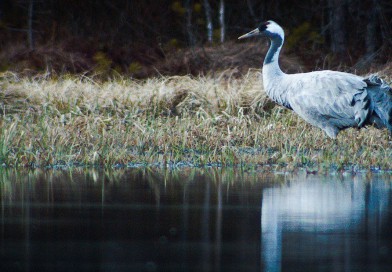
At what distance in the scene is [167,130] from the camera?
11.0 metres

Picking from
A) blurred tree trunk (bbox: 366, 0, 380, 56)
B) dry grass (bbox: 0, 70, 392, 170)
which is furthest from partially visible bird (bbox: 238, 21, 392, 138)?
blurred tree trunk (bbox: 366, 0, 380, 56)

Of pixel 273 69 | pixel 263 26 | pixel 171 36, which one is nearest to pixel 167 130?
pixel 273 69

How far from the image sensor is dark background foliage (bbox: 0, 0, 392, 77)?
18391 mm

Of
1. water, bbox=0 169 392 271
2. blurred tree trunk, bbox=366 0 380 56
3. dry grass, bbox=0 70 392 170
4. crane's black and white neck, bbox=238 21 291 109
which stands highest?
blurred tree trunk, bbox=366 0 380 56

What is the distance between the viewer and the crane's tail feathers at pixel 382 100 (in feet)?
33.8

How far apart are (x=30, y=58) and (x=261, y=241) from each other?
13.6m

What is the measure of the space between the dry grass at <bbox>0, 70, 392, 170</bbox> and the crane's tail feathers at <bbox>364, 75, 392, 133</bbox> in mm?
293

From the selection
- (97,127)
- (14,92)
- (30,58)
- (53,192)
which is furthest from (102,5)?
(53,192)

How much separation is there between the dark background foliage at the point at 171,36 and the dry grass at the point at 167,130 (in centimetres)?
278

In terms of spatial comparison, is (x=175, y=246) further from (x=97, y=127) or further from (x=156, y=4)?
(x=156, y=4)

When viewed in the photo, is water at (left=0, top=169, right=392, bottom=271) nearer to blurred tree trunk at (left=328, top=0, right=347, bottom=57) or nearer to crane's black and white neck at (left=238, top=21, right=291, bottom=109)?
crane's black and white neck at (left=238, top=21, right=291, bottom=109)

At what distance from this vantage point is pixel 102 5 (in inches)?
1081

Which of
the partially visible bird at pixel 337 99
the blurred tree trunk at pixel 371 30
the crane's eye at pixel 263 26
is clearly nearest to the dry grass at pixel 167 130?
the partially visible bird at pixel 337 99

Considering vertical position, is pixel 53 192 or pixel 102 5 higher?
pixel 102 5
